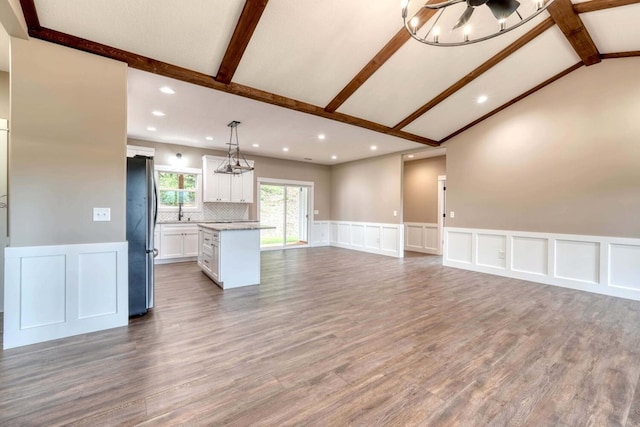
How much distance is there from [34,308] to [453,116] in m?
6.38

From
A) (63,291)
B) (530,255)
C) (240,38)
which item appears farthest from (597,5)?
(63,291)

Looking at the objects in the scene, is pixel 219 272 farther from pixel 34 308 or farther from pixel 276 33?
pixel 276 33

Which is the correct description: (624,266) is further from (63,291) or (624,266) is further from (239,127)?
(63,291)

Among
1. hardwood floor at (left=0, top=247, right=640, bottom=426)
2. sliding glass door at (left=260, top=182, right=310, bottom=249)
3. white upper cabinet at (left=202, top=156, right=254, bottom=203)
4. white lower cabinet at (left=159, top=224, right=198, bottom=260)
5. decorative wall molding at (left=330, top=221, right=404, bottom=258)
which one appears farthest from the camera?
sliding glass door at (left=260, top=182, right=310, bottom=249)

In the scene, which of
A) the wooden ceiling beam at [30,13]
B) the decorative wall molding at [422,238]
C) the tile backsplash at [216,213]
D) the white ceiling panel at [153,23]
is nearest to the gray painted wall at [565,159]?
the decorative wall molding at [422,238]

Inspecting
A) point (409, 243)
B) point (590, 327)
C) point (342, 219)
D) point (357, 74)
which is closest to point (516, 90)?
Answer: point (357, 74)

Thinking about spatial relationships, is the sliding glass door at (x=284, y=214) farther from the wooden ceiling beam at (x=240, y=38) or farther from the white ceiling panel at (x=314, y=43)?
the wooden ceiling beam at (x=240, y=38)

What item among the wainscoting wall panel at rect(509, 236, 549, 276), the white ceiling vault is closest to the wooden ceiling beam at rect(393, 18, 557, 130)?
the white ceiling vault

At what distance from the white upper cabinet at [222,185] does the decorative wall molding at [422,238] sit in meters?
4.88

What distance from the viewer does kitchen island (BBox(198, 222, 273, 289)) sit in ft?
13.5

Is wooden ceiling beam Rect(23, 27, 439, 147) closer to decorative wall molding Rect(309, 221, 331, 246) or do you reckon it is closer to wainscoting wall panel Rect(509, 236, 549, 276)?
wainscoting wall panel Rect(509, 236, 549, 276)

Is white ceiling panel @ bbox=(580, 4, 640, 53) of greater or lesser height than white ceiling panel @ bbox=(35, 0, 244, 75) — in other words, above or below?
above

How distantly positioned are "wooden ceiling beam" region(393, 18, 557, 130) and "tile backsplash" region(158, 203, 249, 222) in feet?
15.1

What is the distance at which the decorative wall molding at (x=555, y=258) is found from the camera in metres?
3.98
